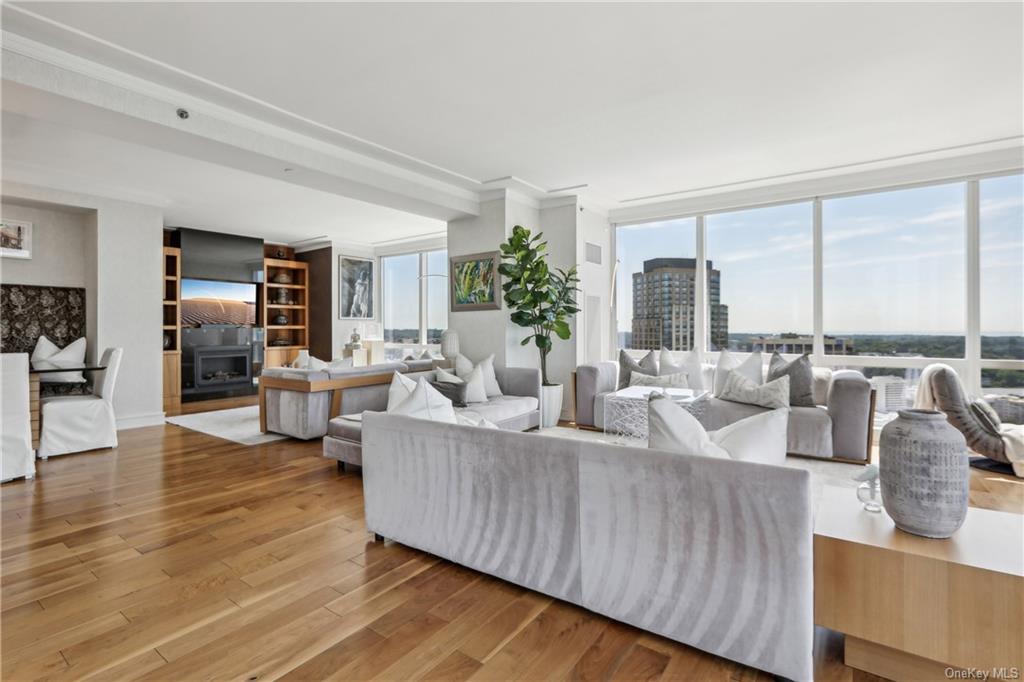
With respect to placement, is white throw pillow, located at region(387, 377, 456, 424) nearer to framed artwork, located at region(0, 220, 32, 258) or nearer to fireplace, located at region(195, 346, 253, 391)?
framed artwork, located at region(0, 220, 32, 258)

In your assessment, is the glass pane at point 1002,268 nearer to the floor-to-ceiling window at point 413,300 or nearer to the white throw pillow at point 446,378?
the white throw pillow at point 446,378

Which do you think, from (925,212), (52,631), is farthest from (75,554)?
(925,212)

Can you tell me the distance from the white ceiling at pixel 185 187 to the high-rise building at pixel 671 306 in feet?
11.3

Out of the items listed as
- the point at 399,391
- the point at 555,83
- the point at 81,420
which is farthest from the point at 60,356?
the point at 555,83

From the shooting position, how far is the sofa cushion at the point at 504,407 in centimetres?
455

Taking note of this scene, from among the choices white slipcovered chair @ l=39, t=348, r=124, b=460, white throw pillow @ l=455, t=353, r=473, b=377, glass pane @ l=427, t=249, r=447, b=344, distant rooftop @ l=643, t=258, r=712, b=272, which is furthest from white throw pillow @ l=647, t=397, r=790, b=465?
glass pane @ l=427, t=249, r=447, b=344

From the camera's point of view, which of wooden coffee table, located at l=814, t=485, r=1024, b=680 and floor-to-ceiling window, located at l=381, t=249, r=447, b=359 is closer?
wooden coffee table, located at l=814, t=485, r=1024, b=680

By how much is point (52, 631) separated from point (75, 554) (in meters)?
0.81

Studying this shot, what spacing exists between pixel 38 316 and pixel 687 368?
7.18 meters

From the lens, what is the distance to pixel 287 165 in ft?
13.3

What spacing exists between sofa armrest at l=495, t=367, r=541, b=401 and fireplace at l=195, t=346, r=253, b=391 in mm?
5121

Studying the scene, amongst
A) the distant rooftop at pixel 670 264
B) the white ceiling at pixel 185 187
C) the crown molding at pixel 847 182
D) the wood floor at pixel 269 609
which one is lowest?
the wood floor at pixel 269 609

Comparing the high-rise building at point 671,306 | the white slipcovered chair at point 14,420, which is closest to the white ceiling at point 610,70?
the high-rise building at point 671,306

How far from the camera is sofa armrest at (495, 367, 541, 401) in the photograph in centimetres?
Answer: 537
